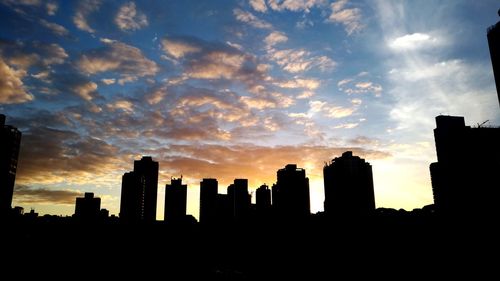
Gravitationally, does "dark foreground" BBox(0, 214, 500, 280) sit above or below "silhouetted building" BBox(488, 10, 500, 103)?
below

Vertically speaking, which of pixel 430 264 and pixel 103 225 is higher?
pixel 103 225

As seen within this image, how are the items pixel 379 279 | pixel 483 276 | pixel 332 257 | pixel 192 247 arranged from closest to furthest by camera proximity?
pixel 483 276, pixel 379 279, pixel 332 257, pixel 192 247

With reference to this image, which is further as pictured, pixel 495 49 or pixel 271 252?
pixel 271 252

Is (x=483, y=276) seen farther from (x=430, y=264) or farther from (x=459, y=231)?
(x=459, y=231)

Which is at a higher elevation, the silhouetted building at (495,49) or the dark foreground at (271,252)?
the silhouetted building at (495,49)

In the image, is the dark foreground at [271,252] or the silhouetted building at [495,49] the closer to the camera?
the dark foreground at [271,252]

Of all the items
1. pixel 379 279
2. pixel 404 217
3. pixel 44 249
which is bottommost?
pixel 379 279

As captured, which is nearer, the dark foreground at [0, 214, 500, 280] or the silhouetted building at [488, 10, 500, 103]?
the dark foreground at [0, 214, 500, 280]

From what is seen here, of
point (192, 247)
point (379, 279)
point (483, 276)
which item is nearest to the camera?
point (483, 276)

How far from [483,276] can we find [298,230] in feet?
289

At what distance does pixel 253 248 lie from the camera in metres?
199

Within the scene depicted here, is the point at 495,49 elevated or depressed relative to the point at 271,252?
elevated

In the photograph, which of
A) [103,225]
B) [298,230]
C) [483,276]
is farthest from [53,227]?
[483,276]

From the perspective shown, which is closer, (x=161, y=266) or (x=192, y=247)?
(x=161, y=266)
